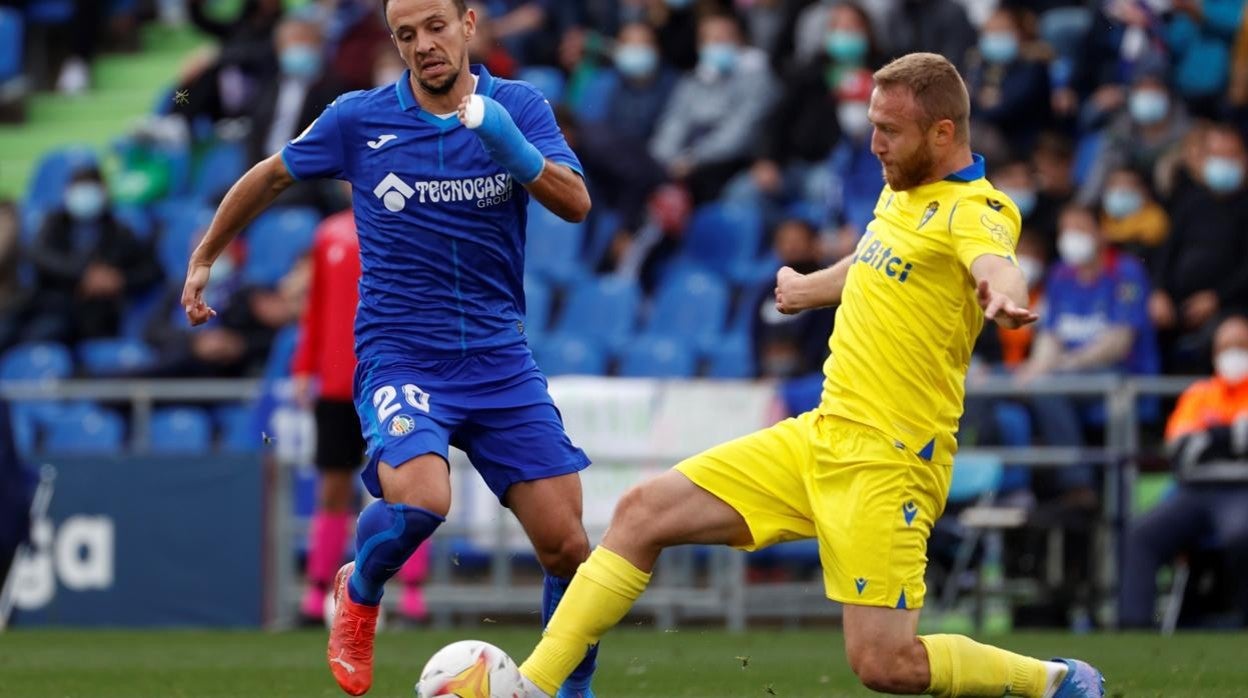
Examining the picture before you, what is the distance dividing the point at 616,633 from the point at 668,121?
5889 mm

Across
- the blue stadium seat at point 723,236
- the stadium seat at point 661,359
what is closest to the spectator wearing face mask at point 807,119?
the blue stadium seat at point 723,236

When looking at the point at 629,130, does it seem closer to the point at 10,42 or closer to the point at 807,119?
the point at 807,119

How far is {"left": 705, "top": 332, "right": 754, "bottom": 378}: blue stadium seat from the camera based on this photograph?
16922mm

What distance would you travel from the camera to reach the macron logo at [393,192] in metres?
8.02

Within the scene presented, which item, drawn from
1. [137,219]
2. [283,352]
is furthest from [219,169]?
[283,352]

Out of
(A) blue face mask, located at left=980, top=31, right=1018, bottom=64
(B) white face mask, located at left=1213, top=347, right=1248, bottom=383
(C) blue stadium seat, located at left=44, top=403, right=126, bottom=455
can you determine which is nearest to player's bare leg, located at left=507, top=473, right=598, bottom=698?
(B) white face mask, located at left=1213, top=347, right=1248, bottom=383

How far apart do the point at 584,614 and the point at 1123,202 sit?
1025cm

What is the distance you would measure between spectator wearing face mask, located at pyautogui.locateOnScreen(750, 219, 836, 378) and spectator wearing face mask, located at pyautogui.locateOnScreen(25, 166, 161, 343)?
6117 millimetres

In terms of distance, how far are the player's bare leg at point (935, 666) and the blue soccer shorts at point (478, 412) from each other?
4.89 feet

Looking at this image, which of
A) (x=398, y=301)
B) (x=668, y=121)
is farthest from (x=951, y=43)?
(x=398, y=301)

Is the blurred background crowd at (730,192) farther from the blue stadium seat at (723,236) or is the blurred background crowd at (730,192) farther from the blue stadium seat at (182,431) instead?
the blue stadium seat at (182,431)

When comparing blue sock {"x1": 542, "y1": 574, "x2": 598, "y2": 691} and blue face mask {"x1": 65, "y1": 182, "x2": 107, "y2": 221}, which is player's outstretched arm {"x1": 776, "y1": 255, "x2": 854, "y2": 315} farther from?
blue face mask {"x1": 65, "y1": 182, "x2": 107, "y2": 221}

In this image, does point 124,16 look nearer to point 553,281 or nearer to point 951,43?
point 553,281

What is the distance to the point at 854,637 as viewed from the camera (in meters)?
6.97
